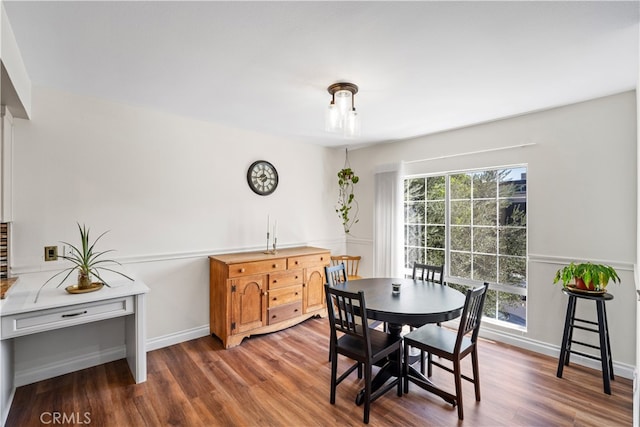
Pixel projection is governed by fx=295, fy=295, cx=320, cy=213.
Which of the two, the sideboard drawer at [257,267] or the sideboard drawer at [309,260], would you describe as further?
the sideboard drawer at [309,260]

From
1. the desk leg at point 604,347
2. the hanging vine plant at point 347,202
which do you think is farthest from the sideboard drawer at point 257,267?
the desk leg at point 604,347

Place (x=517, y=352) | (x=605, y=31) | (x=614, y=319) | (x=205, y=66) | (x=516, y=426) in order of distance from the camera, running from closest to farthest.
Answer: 1. (x=605, y=31)
2. (x=516, y=426)
3. (x=205, y=66)
4. (x=614, y=319)
5. (x=517, y=352)

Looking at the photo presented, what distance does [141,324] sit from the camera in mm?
2416

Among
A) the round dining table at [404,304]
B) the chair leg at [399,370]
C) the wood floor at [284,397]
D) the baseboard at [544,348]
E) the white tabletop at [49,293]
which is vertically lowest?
the wood floor at [284,397]

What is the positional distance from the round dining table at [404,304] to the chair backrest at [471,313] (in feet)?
0.25

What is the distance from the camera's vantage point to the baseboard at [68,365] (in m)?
2.38

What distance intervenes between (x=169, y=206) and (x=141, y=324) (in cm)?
123

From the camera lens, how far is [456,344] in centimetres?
208

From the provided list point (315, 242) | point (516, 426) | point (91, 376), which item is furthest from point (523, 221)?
point (91, 376)

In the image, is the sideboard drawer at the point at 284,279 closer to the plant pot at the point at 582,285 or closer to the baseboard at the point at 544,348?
the baseboard at the point at 544,348

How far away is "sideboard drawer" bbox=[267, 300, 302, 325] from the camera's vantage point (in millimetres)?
3400

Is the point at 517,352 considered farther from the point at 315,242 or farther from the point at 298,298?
the point at 315,242

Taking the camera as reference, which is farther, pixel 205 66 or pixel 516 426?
pixel 205 66

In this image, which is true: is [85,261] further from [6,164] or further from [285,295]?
[285,295]
